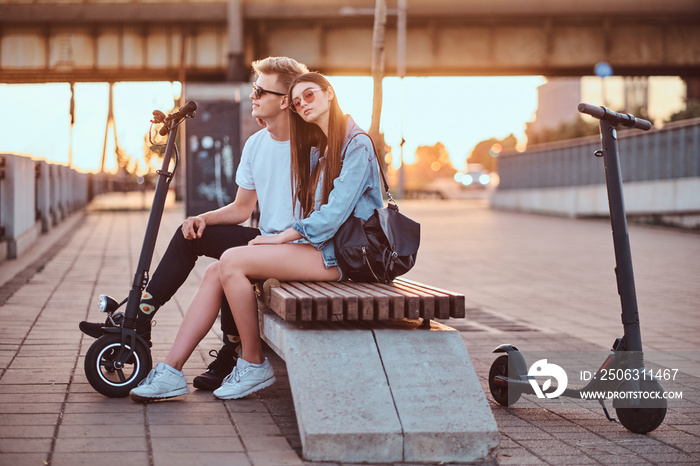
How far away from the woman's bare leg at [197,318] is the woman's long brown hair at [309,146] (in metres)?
0.60

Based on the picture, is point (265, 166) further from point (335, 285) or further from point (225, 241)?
point (335, 285)

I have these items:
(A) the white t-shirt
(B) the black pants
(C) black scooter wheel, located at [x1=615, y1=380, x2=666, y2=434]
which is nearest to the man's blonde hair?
(A) the white t-shirt

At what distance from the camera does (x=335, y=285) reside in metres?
4.81

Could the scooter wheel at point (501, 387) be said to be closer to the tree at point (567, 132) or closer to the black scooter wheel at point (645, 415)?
the black scooter wheel at point (645, 415)

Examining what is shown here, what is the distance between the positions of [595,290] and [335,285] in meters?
7.04

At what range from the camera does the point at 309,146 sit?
5156mm

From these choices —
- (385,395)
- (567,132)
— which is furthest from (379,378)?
(567,132)

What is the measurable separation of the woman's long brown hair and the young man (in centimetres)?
20

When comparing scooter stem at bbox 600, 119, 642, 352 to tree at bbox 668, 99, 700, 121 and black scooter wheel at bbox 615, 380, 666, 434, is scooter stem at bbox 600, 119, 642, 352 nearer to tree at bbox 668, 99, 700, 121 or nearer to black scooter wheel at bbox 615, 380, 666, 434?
black scooter wheel at bbox 615, 380, 666, 434

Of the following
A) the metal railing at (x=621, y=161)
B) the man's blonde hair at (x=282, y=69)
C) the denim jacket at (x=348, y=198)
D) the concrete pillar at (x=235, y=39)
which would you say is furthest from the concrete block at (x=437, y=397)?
the concrete pillar at (x=235, y=39)

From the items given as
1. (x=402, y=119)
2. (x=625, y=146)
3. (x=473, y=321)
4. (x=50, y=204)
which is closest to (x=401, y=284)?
(x=473, y=321)

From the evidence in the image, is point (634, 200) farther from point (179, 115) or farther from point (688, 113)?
point (179, 115)

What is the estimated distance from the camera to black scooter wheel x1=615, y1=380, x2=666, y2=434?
4500mm

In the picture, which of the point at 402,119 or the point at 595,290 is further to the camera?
the point at 402,119
